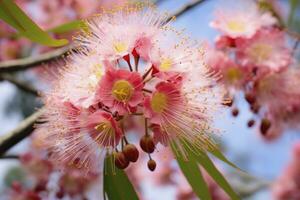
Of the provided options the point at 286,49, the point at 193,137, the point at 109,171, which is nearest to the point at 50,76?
the point at 109,171

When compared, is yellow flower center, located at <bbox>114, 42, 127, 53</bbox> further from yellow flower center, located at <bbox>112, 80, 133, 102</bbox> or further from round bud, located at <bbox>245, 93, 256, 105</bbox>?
round bud, located at <bbox>245, 93, 256, 105</bbox>

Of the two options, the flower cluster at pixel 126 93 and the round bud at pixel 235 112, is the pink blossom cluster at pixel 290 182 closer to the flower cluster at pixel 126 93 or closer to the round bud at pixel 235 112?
the round bud at pixel 235 112

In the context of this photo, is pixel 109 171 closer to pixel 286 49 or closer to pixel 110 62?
pixel 110 62

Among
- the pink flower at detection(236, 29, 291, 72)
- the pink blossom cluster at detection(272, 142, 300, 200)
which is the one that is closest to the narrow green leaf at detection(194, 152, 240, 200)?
the pink flower at detection(236, 29, 291, 72)

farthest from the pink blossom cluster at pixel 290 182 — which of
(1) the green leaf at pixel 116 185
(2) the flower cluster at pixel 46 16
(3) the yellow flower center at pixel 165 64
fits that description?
(3) the yellow flower center at pixel 165 64

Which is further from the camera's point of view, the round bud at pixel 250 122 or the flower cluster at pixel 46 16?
the flower cluster at pixel 46 16

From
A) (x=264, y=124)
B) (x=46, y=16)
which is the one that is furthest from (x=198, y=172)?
(x=46, y=16)
